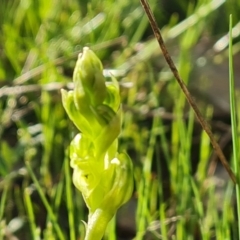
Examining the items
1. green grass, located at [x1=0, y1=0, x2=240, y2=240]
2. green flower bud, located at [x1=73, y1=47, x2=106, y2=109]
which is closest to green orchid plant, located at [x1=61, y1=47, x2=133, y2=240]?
green flower bud, located at [x1=73, y1=47, x2=106, y2=109]

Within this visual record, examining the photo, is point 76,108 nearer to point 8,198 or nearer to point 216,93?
point 8,198

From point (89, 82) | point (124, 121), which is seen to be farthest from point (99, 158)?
point (124, 121)

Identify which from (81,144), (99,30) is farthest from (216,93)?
(81,144)

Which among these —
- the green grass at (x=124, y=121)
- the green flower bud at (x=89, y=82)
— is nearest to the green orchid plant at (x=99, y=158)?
the green flower bud at (x=89, y=82)

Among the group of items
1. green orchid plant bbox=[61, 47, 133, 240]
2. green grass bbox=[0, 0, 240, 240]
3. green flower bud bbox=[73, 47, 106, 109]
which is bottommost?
green grass bbox=[0, 0, 240, 240]

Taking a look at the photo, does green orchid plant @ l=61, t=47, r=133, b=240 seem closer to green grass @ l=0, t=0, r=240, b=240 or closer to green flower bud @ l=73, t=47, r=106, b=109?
green flower bud @ l=73, t=47, r=106, b=109

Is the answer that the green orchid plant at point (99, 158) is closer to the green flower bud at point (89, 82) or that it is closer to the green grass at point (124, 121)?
the green flower bud at point (89, 82)

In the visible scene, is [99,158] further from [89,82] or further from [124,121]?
[124,121]
